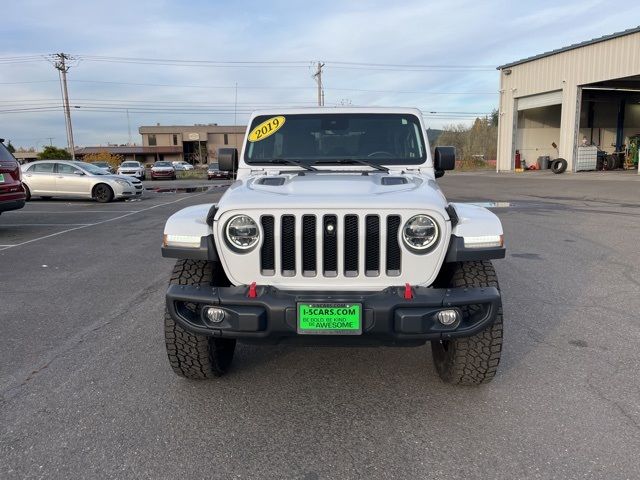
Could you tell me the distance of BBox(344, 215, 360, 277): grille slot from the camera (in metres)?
Answer: 2.82

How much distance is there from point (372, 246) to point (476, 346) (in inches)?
35.1

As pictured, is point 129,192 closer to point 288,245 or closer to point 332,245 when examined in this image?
point 288,245

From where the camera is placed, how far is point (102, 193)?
16.8 meters

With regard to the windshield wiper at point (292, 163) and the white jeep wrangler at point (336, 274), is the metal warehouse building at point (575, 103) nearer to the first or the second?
the windshield wiper at point (292, 163)

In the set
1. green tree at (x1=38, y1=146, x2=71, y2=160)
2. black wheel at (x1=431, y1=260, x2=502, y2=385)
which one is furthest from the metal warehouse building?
green tree at (x1=38, y1=146, x2=71, y2=160)

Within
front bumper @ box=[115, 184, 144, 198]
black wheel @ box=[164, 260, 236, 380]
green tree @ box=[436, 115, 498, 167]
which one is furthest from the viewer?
green tree @ box=[436, 115, 498, 167]

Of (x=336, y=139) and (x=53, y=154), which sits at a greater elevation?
(x=53, y=154)

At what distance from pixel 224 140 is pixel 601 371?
259 feet

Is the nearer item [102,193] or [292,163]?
[292,163]

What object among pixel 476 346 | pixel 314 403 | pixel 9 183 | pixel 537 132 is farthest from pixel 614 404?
pixel 537 132

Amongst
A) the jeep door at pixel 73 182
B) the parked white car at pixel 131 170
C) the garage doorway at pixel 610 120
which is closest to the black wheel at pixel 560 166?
the garage doorway at pixel 610 120

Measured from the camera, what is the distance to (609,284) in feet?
18.7

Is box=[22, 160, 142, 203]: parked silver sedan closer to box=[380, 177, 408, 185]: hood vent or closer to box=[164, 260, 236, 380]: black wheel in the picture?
box=[164, 260, 236, 380]: black wheel

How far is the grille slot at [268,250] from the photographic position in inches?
112
